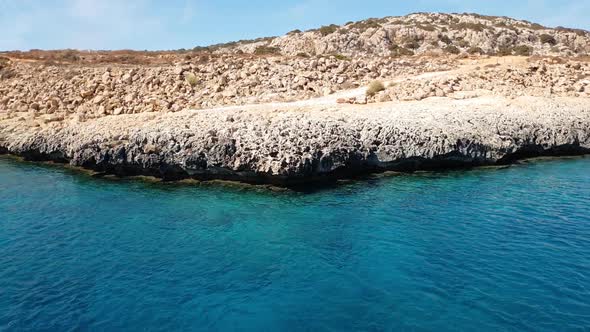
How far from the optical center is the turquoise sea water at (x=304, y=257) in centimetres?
1314

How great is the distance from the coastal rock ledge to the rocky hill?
126 feet

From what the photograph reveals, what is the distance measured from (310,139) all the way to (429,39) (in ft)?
188

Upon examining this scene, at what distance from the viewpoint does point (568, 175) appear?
27.6m

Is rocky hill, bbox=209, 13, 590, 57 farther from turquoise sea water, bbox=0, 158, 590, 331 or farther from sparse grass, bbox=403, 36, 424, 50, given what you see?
turquoise sea water, bbox=0, 158, 590, 331

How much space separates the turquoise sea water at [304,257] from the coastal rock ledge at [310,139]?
1.79 metres

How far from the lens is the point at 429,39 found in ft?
249

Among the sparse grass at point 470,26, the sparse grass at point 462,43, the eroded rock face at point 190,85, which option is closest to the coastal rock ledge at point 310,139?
the eroded rock face at point 190,85

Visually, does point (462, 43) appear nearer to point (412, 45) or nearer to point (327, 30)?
point (412, 45)

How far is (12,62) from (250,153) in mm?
50399

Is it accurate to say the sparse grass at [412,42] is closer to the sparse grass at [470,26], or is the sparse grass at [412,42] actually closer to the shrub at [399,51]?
the shrub at [399,51]

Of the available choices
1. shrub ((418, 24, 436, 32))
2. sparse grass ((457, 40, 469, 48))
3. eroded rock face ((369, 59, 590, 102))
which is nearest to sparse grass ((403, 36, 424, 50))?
shrub ((418, 24, 436, 32))

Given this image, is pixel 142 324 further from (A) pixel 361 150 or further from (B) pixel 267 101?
(B) pixel 267 101

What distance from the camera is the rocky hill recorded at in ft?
238

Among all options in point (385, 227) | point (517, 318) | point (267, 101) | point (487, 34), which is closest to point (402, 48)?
point (487, 34)
